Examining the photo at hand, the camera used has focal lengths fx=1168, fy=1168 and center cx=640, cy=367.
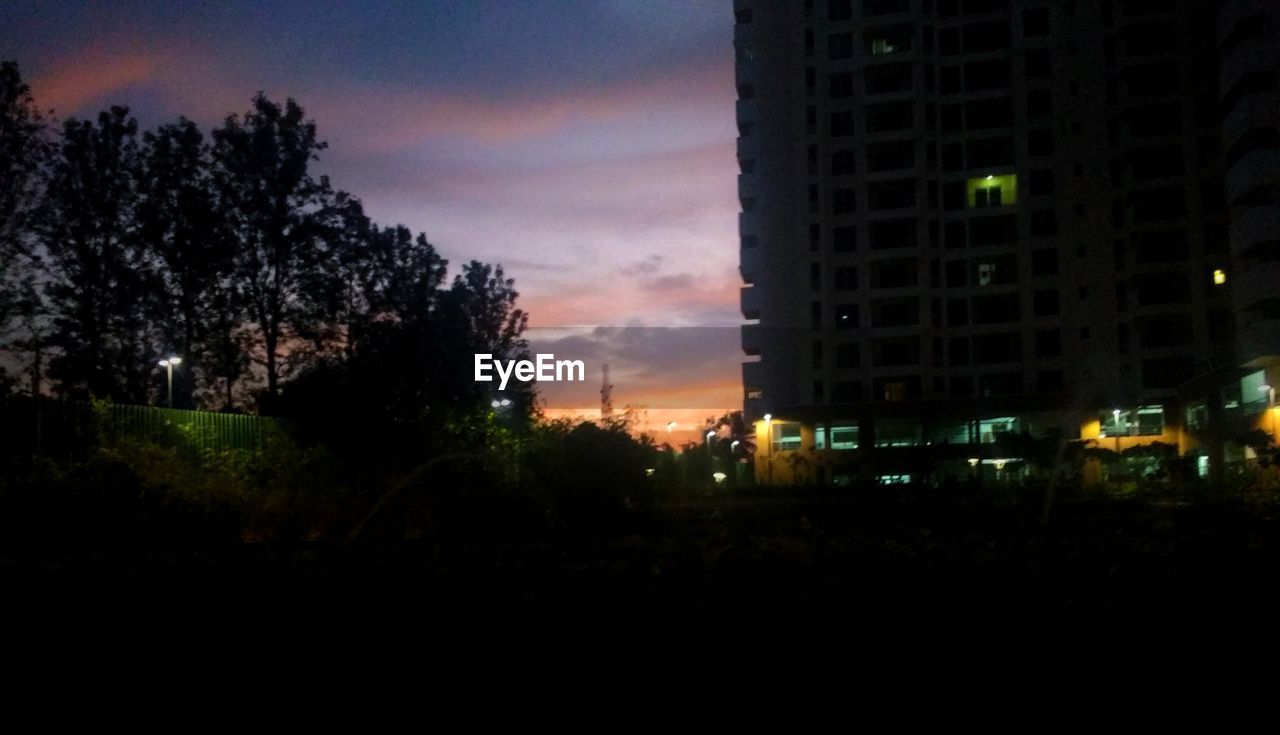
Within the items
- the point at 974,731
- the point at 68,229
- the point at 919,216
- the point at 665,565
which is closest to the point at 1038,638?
the point at 974,731

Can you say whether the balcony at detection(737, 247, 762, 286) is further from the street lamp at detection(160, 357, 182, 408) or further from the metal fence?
the metal fence

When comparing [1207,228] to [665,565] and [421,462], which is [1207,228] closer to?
[421,462]

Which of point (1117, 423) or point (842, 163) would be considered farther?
point (842, 163)

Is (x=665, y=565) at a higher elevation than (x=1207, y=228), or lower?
lower

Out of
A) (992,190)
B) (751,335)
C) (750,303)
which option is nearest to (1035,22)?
(992,190)

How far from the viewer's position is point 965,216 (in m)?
62.7

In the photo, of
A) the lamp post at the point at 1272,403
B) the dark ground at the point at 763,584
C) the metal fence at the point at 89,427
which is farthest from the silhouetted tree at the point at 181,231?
the lamp post at the point at 1272,403

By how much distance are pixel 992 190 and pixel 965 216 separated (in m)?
2.06

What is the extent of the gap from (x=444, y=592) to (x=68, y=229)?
86.0ft

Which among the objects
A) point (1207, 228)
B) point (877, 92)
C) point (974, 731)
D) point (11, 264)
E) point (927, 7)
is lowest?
point (974, 731)

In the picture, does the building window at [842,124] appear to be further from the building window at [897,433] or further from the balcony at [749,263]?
the building window at [897,433]

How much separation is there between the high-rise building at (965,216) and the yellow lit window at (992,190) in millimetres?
108

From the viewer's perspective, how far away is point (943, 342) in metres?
61.9

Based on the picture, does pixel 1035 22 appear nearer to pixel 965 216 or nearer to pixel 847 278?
pixel 965 216
